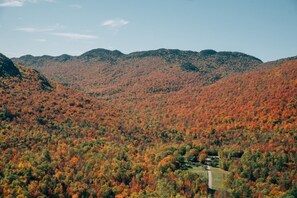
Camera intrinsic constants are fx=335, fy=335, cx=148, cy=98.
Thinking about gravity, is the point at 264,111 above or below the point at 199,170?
above

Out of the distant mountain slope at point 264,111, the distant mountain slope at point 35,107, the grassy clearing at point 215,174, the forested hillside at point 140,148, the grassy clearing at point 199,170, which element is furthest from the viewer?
the distant mountain slope at point 264,111

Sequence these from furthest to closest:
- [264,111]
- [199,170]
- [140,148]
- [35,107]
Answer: [264,111], [35,107], [140,148], [199,170]

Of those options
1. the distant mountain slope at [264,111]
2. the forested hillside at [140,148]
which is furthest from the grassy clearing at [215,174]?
the distant mountain slope at [264,111]

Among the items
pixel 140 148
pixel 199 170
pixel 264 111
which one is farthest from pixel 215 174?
pixel 264 111

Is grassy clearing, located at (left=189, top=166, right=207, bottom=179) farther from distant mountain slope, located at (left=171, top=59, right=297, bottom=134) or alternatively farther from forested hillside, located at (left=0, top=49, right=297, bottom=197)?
distant mountain slope, located at (left=171, top=59, right=297, bottom=134)

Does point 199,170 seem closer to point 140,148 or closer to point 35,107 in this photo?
point 140,148

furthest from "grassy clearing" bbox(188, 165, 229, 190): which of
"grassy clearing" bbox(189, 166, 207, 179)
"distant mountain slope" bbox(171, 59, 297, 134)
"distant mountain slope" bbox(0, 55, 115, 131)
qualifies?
"distant mountain slope" bbox(0, 55, 115, 131)

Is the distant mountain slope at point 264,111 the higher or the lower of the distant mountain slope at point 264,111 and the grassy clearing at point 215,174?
the higher

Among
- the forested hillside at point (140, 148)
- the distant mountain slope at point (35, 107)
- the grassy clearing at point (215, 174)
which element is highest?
the distant mountain slope at point (35, 107)

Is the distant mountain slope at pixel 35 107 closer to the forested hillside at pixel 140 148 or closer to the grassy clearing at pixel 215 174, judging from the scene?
the forested hillside at pixel 140 148

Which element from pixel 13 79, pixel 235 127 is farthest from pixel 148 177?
pixel 13 79

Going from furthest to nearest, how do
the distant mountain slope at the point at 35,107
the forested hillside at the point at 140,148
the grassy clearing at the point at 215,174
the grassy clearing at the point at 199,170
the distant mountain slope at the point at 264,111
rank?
the distant mountain slope at the point at 264,111 → the distant mountain slope at the point at 35,107 → the grassy clearing at the point at 199,170 → the grassy clearing at the point at 215,174 → the forested hillside at the point at 140,148

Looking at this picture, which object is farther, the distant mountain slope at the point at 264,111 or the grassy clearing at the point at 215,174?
the distant mountain slope at the point at 264,111

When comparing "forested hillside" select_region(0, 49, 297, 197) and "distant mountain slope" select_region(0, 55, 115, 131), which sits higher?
"distant mountain slope" select_region(0, 55, 115, 131)
